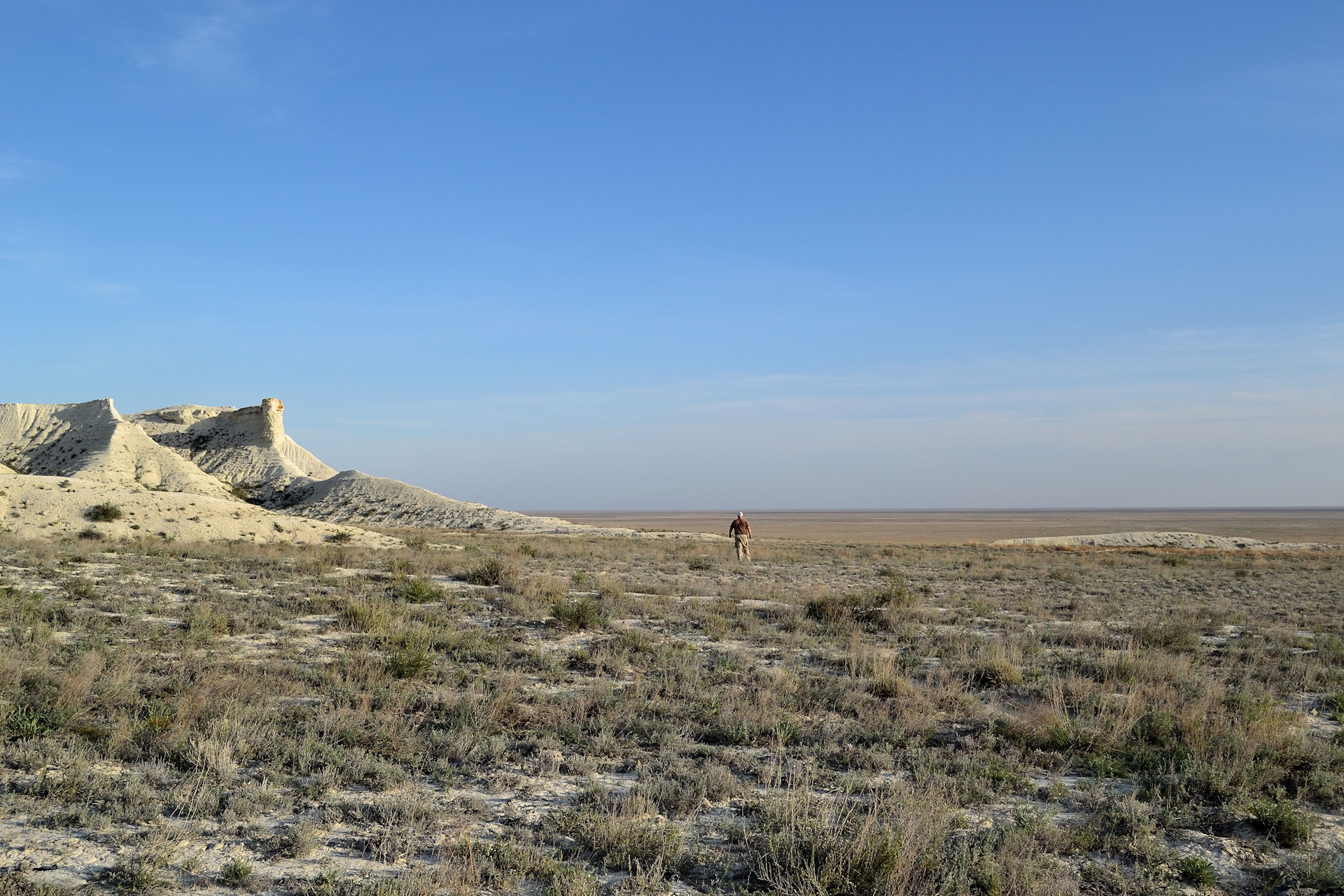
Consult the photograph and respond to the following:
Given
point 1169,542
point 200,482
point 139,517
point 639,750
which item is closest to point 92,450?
point 200,482

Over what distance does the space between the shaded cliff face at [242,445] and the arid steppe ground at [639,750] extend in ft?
204

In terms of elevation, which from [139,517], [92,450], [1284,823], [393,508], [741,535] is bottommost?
[393,508]

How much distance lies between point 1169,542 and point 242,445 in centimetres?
8266

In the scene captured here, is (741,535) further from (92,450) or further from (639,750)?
(92,450)

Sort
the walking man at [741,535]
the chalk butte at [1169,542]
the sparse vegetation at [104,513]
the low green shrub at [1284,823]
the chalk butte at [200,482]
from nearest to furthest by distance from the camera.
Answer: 1. the low green shrub at [1284,823]
2. the sparse vegetation at [104,513]
3. the walking man at [741,535]
4. the chalk butte at [200,482]
5. the chalk butte at [1169,542]

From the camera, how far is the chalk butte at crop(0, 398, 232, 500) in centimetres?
4797

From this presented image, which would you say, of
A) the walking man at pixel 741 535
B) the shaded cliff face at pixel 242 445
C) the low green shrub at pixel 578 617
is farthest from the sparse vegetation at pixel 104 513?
the shaded cliff face at pixel 242 445

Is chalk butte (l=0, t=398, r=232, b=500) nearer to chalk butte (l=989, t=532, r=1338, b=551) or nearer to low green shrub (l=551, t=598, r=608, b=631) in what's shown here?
low green shrub (l=551, t=598, r=608, b=631)

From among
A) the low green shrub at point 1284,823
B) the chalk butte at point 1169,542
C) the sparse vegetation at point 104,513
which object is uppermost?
the sparse vegetation at point 104,513

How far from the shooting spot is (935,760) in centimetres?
632

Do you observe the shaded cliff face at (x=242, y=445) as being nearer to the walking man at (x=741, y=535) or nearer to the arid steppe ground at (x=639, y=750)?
the walking man at (x=741, y=535)

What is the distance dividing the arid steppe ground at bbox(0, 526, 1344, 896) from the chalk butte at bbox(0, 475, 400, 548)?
16.3 m

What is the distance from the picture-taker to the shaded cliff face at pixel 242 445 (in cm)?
6988

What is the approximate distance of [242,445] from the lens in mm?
73812
